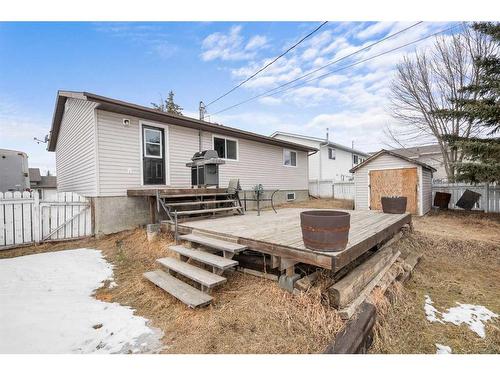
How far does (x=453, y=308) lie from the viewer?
10.3 ft

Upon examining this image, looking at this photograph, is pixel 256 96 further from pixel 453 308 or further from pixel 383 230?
pixel 453 308

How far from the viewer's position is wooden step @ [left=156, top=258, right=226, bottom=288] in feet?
8.97

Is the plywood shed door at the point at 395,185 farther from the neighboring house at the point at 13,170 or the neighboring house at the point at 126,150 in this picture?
the neighboring house at the point at 13,170

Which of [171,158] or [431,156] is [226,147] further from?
[431,156]

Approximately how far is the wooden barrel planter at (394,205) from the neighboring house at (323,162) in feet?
33.9

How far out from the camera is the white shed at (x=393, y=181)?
915 cm

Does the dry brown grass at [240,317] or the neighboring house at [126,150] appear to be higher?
the neighboring house at [126,150]

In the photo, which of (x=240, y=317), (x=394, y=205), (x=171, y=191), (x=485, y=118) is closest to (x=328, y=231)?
(x=240, y=317)

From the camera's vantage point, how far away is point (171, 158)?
7480mm

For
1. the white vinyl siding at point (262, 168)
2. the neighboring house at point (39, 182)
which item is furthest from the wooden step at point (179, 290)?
the neighboring house at point (39, 182)

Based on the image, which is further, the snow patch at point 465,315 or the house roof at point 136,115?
the house roof at point 136,115

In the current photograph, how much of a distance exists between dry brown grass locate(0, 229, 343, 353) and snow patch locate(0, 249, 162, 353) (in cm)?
20

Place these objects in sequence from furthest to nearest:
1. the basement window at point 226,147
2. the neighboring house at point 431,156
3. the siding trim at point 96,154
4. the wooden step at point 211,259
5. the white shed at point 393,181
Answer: the neighboring house at point 431,156
the white shed at point 393,181
the basement window at point 226,147
the siding trim at point 96,154
the wooden step at point 211,259
